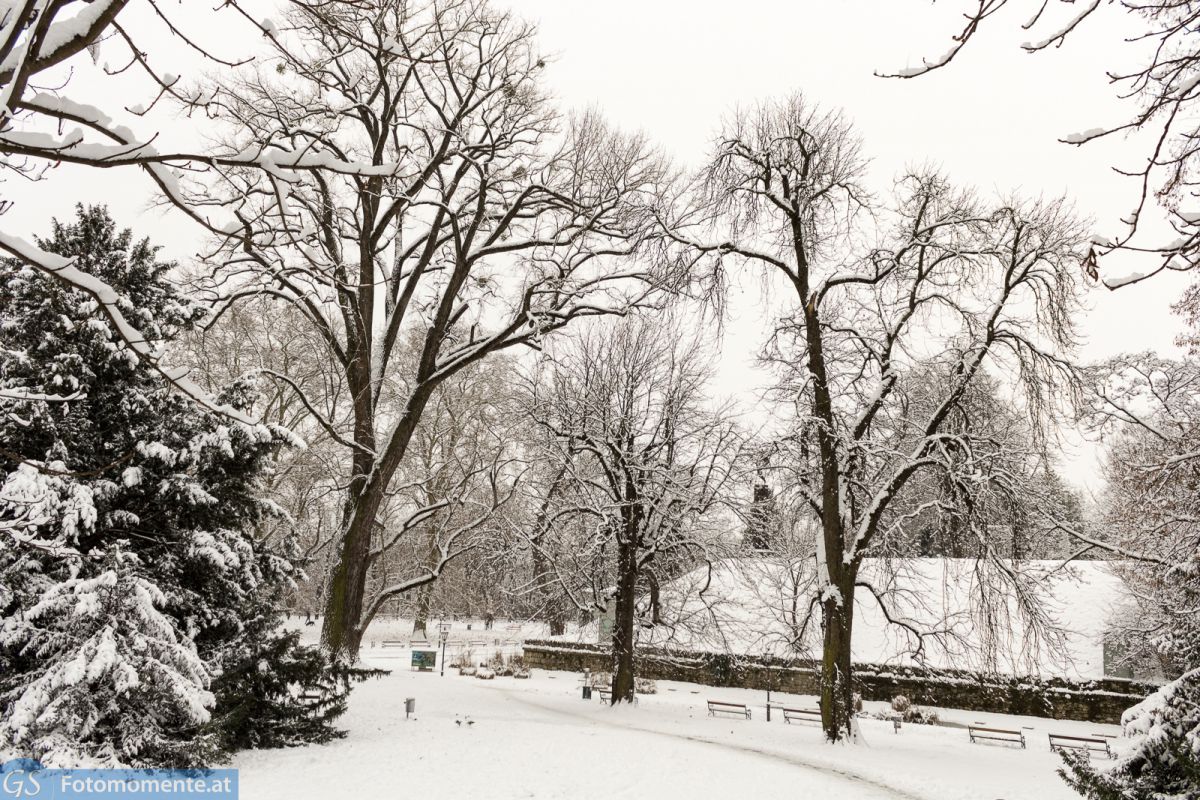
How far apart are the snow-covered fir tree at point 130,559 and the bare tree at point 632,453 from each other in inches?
302

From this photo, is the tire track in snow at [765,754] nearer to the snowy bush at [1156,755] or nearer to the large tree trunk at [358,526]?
the snowy bush at [1156,755]

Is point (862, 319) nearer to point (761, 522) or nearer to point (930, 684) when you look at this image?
point (761, 522)

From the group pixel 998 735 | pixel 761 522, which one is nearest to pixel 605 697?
pixel 761 522

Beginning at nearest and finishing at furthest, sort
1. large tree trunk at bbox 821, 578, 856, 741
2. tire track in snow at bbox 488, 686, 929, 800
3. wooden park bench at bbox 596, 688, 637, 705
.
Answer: tire track in snow at bbox 488, 686, 929, 800 < large tree trunk at bbox 821, 578, 856, 741 < wooden park bench at bbox 596, 688, 637, 705

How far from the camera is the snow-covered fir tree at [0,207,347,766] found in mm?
7219

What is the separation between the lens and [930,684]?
23469 mm

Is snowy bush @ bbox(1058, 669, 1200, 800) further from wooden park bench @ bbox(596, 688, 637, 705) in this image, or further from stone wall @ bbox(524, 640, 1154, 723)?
stone wall @ bbox(524, 640, 1154, 723)

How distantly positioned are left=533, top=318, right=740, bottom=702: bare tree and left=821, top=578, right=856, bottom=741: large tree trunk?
13.2ft

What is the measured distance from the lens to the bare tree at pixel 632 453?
55.8ft

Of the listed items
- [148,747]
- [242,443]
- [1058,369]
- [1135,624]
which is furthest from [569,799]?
[1135,624]

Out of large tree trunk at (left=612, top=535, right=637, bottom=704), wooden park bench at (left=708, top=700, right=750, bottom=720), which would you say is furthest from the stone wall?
large tree trunk at (left=612, top=535, right=637, bottom=704)

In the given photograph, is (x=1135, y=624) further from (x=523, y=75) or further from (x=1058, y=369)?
(x=523, y=75)

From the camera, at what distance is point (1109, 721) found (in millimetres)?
21641

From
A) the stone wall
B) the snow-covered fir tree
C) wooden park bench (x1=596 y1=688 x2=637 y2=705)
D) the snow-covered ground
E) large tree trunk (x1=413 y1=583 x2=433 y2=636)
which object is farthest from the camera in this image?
large tree trunk (x1=413 y1=583 x2=433 y2=636)
